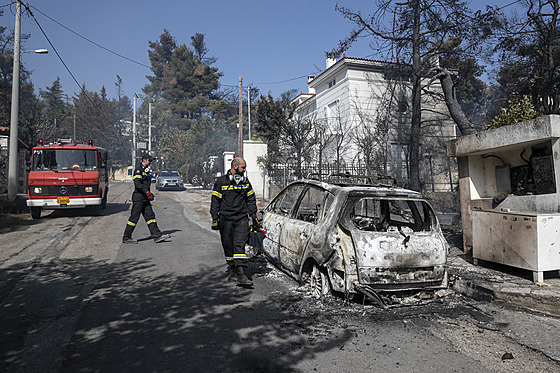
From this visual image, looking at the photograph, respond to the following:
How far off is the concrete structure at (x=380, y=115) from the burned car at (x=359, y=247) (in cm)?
1881

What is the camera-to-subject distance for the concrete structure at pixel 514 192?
5.48m

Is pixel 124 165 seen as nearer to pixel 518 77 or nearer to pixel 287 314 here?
pixel 518 77

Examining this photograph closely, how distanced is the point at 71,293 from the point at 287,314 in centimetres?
288

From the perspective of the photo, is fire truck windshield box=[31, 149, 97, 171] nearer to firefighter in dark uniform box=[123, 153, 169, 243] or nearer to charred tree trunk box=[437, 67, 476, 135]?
firefighter in dark uniform box=[123, 153, 169, 243]

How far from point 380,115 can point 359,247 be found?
872 inches

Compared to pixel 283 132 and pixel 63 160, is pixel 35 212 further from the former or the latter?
pixel 283 132

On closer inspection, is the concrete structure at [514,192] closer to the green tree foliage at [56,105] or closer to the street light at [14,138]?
the street light at [14,138]

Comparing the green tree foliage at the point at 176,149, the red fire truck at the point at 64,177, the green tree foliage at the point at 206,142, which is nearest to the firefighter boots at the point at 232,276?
the red fire truck at the point at 64,177

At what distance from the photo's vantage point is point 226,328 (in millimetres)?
4016

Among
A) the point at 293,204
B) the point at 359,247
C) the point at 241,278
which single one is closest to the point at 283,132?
the point at 293,204

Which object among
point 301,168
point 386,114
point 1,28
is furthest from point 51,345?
point 1,28

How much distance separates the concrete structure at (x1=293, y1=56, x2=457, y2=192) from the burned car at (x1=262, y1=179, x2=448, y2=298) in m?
18.8

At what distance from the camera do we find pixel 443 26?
16.2 metres

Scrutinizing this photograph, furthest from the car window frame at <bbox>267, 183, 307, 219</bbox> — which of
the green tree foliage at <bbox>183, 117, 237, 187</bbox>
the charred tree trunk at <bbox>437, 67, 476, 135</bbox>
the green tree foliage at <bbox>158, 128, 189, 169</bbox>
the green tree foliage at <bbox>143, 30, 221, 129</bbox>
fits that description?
the green tree foliage at <bbox>143, 30, 221, 129</bbox>
